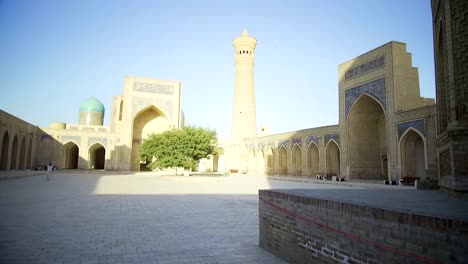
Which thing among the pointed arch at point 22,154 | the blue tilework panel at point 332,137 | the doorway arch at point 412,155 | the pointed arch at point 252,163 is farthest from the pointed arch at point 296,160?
the pointed arch at point 22,154

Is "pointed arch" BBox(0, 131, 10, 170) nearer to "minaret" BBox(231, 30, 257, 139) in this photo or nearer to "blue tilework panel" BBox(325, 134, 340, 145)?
"minaret" BBox(231, 30, 257, 139)

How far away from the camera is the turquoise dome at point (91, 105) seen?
3178cm

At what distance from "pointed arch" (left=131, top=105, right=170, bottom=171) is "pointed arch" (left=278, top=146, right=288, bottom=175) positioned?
29.4 feet

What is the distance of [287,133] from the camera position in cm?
2244

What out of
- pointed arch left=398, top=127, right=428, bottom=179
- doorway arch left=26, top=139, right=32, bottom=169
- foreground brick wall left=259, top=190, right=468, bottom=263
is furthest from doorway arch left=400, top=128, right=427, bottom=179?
doorway arch left=26, top=139, right=32, bottom=169

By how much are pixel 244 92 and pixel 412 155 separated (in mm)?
17025

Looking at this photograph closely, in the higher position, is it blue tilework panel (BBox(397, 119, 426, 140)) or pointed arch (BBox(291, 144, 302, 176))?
blue tilework panel (BBox(397, 119, 426, 140))

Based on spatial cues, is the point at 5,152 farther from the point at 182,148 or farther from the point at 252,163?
the point at 252,163

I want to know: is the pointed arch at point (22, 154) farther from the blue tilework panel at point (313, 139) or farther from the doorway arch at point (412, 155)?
the doorway arch at point (412, 155)

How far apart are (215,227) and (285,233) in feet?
5.15

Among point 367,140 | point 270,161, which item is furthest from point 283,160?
point 367,140

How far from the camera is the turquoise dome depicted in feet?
104

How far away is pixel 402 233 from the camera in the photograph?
195 centimetres

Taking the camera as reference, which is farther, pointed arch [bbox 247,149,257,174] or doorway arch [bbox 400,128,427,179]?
pointed arch [bbox 247,149,257,174]
